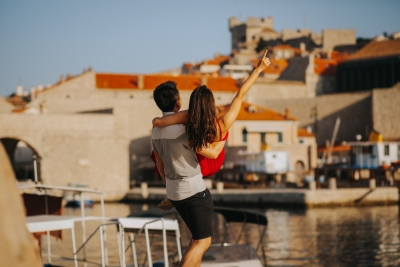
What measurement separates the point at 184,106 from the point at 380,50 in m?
14.7

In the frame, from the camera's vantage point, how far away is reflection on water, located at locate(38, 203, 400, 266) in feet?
51.9

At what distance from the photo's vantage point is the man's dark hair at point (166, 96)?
307cm

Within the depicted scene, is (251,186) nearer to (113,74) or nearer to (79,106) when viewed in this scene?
(79,106)

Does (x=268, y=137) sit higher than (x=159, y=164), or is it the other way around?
(x=159, y=164)

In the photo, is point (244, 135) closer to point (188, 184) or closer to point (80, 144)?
point (80, 144)

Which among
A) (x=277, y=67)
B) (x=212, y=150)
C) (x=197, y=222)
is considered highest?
(x=277, y=67)

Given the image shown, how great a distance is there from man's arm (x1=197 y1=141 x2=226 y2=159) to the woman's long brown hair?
0.03 meters

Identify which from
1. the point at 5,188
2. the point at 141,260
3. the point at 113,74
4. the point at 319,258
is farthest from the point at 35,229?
the point at 113,74

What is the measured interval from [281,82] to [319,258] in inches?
1589

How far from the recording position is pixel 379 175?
36.4 meters

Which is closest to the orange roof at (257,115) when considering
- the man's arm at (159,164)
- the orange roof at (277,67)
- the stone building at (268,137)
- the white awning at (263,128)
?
the stone building at (268,137)

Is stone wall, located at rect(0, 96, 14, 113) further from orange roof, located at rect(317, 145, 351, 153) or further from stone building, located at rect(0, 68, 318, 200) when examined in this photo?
orange roof, located at rect(317, 145, 351, 153)

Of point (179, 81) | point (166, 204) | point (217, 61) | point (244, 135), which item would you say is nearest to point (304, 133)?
point (244, 135)

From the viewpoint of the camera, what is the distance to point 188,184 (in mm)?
2979
